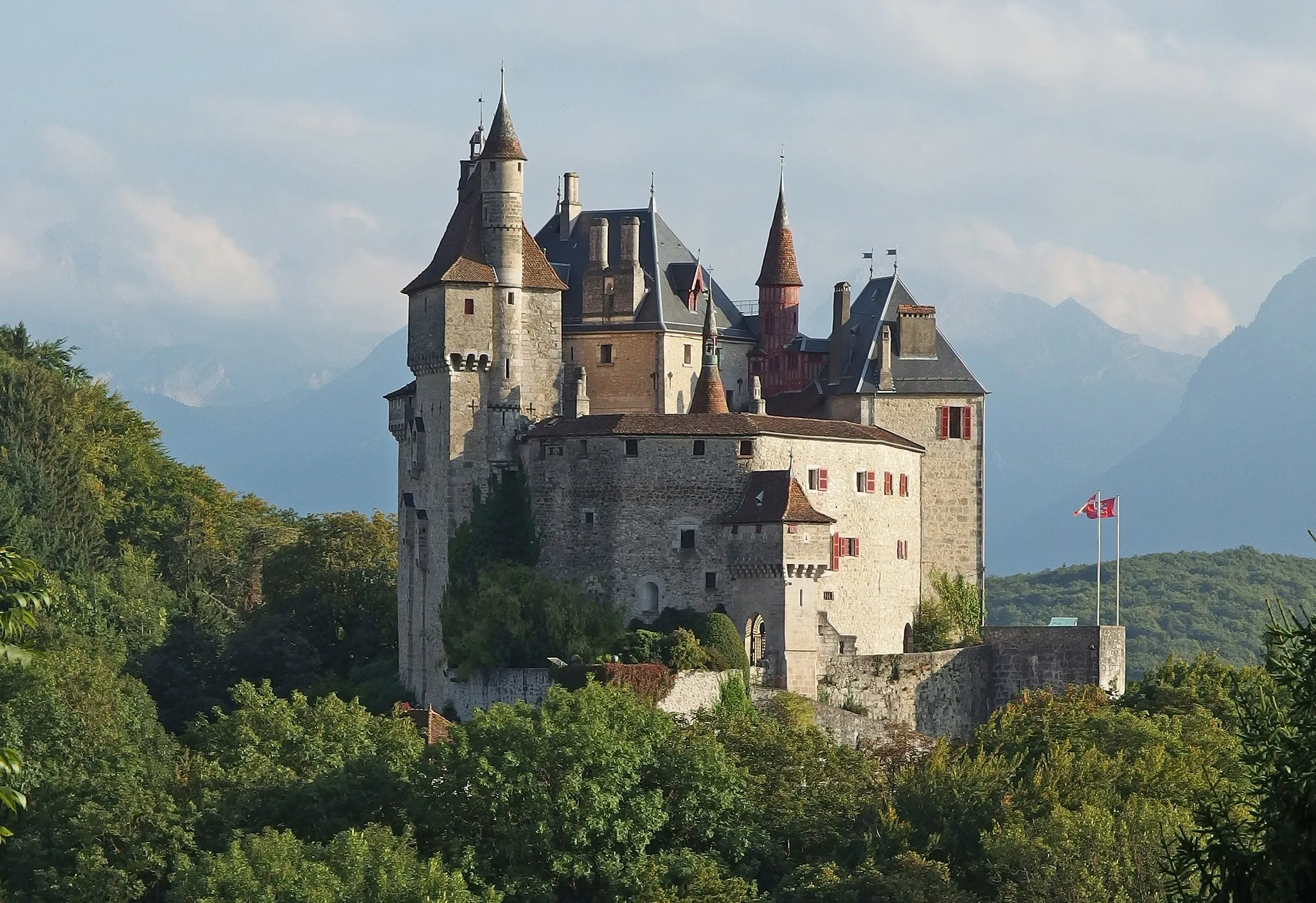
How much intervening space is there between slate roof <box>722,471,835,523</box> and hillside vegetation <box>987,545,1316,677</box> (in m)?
69.3

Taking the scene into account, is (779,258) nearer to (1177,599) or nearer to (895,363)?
(895,363)

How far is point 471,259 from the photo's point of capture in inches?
2911

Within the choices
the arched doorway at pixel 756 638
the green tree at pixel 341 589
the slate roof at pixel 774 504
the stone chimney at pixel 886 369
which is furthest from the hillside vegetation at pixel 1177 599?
the slate roof at pixel 774 504

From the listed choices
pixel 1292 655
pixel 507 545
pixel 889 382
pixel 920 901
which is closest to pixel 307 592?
pixel 507 545

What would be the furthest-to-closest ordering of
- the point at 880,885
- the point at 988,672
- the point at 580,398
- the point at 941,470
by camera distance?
the point at 941,470
the point at 988,672
the point at 580,398
the point at 880,885

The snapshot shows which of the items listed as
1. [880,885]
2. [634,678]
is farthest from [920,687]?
[880,885]

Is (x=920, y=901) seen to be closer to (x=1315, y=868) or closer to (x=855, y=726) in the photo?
(x=855, y=726)

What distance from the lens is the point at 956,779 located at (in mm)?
56969

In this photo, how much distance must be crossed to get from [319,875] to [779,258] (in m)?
36.9

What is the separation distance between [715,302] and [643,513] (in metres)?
11.2

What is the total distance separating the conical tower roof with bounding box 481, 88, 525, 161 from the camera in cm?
7400

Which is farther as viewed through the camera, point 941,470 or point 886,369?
point 941,470

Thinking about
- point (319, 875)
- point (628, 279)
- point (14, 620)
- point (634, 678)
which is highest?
point (628, 279)

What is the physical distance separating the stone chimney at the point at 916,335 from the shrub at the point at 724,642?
13.8 meters
